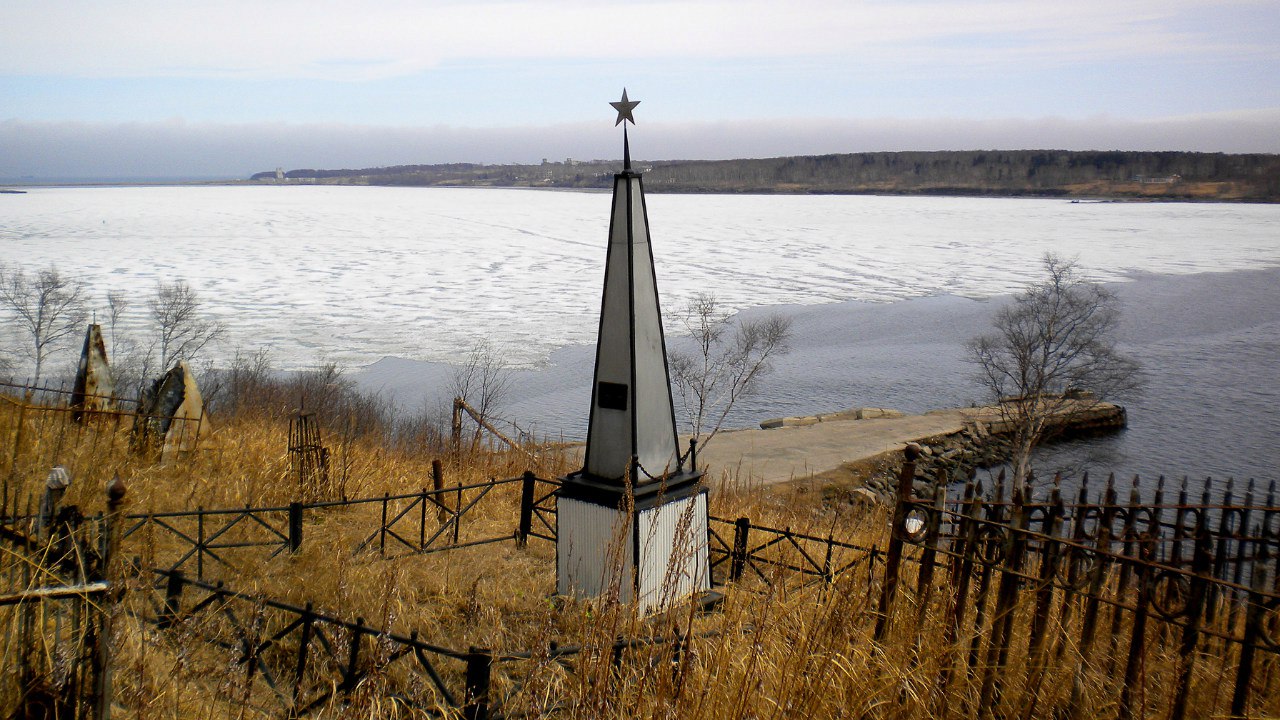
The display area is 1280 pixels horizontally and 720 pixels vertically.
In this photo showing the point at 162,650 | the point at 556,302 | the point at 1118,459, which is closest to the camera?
the point at 162,650

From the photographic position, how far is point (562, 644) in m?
6.48

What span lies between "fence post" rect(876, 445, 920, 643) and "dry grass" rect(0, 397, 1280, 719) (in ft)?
0.31

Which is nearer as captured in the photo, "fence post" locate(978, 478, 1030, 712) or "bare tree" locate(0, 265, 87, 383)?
"fence post" locate(978, 478, 1030, 712)

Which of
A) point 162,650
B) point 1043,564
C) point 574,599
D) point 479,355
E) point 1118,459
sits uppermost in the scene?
point 1043,564

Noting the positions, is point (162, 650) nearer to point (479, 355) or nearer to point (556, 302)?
point (479, 355)

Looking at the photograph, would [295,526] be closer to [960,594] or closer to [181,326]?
[960,594]

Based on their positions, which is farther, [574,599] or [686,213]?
[686,213]

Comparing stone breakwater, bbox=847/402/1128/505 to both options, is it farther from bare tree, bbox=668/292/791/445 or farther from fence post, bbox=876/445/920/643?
fence post, bbox=876/445/920/643

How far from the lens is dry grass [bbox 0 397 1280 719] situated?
11.8 feet

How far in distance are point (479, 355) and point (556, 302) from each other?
1223 centimetres

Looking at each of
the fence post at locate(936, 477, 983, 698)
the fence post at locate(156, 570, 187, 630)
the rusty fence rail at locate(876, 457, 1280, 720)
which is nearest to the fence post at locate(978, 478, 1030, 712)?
Answer: the rusty fence rail at locate(876, 457, 1280, 720)

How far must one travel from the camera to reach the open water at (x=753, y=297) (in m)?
28.8

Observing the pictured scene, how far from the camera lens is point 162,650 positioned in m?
5.04

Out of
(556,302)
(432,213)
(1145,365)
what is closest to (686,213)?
(432,213)
